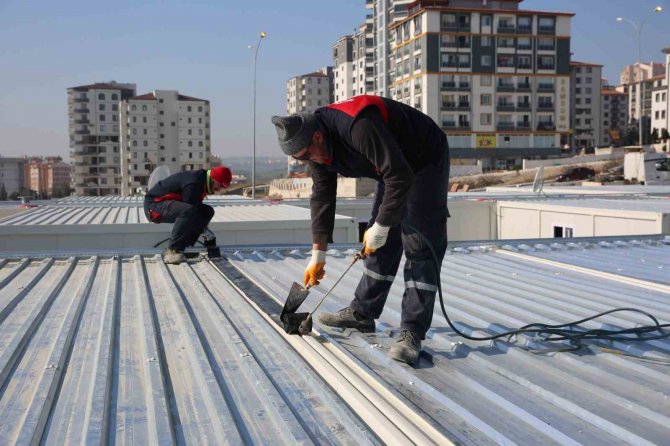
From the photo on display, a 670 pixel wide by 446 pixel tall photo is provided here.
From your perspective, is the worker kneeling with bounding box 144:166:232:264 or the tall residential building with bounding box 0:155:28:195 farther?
the tall residential building with bounding box 0:155:28:195

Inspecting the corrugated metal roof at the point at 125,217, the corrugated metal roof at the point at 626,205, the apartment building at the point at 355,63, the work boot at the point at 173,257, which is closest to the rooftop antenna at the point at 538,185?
the corrugated metal roof at the point at 626,205

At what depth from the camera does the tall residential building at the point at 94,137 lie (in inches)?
4279

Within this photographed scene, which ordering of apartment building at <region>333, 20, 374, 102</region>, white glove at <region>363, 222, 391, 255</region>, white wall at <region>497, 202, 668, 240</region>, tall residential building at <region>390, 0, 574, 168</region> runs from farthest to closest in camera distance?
apartment building at <region>333, 20, 374, 102</region> < tall residential building at <region>390, 0, 574, 168</region> < white wall at <region>497, 202, 668, 240</region> < white glove at <region>363, 222, 391, 255</region>

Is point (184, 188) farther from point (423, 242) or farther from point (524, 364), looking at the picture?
point (524, 364)

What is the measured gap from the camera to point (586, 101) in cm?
11294

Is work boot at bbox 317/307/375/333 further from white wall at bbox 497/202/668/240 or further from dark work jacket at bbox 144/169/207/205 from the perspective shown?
white wall at bbox 497/202/668/240

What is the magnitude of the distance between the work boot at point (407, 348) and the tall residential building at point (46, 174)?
174 m

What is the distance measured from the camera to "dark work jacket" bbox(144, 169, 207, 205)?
7645mm

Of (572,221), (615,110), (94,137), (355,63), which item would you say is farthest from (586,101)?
(572,221)

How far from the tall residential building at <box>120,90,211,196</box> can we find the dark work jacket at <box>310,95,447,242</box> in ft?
325

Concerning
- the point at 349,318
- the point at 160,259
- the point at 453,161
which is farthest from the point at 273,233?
the point at 453,161

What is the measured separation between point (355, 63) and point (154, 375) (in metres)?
99.3

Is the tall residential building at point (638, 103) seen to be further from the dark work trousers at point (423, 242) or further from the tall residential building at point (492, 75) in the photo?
the dark work trousers at point (423, 242)

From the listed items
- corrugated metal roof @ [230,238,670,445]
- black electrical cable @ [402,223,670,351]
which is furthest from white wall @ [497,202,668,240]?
black electrical cable @ [402,223,670,351]
